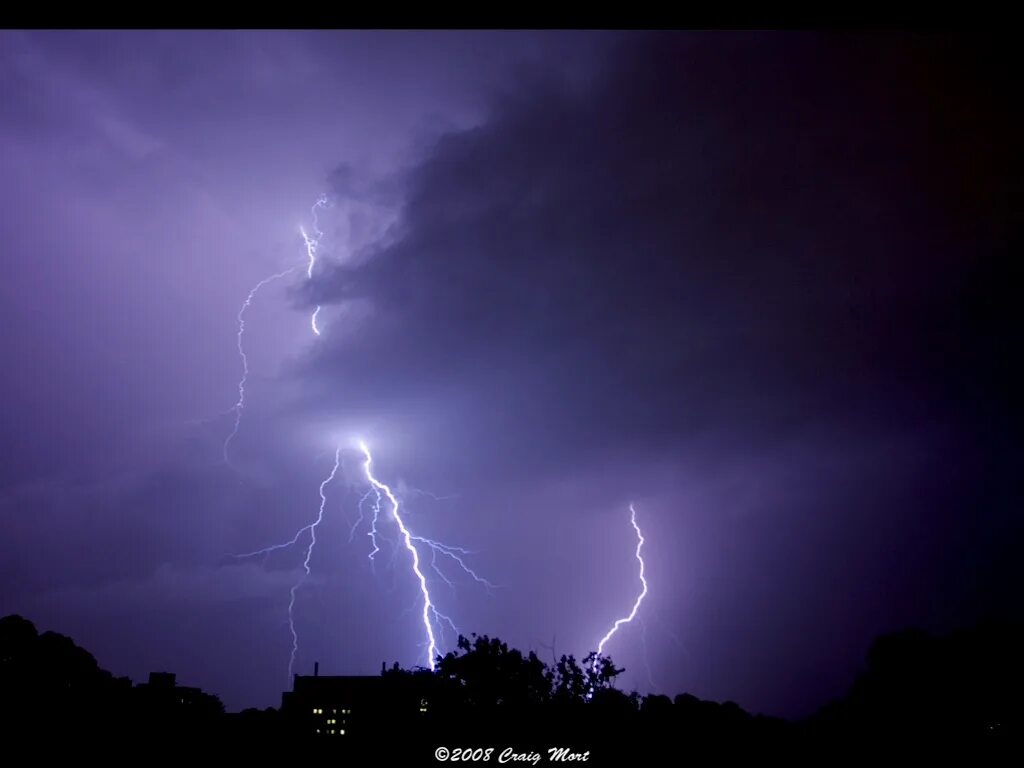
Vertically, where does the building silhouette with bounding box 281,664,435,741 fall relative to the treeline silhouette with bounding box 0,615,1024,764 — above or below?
above

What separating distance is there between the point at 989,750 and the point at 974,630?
27.4ft

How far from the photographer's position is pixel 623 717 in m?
9.88

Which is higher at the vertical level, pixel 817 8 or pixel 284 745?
pixel 817 8

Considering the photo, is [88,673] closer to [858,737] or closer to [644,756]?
[644,756]

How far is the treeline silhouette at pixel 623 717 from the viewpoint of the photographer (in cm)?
748

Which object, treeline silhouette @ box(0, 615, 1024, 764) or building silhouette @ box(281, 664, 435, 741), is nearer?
treeline silhouette @ box(0, 615, 1024, 764)

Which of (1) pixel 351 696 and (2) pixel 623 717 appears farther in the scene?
(1) pixel 351 696

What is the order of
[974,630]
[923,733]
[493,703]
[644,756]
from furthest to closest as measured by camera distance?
[493,703] < [974,630] < [923,733] < [644,756]

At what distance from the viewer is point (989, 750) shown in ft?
29.3

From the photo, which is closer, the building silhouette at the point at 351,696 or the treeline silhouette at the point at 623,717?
the treeline silhouette at the point at 623,717

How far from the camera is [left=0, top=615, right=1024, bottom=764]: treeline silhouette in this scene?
7.48 meters

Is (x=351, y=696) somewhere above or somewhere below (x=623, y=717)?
above

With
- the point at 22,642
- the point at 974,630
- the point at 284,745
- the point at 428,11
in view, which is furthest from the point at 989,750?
the point at 22,642

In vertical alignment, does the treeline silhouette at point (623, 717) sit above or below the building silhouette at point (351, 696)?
below
